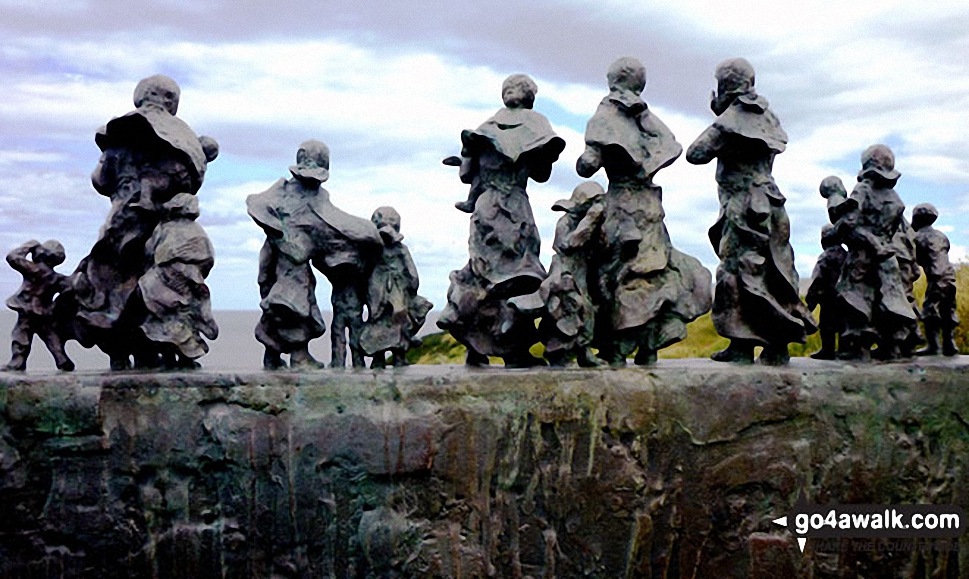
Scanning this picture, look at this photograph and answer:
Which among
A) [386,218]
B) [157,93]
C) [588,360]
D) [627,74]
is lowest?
[588,360]

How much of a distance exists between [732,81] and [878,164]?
126 centimetres

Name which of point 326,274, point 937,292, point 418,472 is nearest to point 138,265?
point 326,274

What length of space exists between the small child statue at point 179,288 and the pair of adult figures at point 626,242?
1.60 metres

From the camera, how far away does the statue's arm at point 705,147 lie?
7.43 m

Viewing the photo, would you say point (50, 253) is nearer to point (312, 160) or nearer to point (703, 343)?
point (312, 160)

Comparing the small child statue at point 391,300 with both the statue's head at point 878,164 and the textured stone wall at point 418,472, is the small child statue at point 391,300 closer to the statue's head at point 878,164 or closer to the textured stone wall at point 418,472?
the textured stone wall at point 418,472

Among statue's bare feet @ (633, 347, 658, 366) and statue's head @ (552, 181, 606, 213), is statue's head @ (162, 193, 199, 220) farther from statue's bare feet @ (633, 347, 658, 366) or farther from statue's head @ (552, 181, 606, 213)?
statue's bare feet @ (633, 347, 658, 366)

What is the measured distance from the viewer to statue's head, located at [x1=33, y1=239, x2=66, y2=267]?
723cm

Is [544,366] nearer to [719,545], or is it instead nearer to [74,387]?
[719,545]

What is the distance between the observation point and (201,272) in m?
7.04

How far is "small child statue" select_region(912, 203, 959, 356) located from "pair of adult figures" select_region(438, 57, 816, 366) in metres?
1.40

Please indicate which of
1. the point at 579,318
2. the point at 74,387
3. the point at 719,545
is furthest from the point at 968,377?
the point at 74,387

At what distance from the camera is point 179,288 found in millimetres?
6926

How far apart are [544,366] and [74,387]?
116 inches
